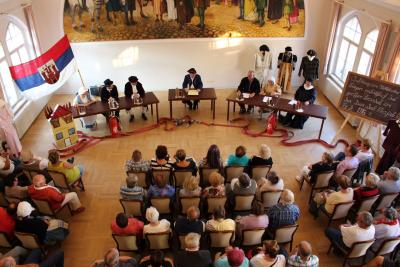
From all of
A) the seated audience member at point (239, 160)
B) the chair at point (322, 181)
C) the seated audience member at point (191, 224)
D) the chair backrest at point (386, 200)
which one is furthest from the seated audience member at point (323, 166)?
the seated audience member at point (191, 224)

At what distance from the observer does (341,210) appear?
5887 millimetres

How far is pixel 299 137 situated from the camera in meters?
9.41

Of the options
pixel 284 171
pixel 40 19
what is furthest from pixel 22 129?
pixel 284 171

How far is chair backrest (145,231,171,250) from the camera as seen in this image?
17.1ft

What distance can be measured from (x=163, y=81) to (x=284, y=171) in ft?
19.5

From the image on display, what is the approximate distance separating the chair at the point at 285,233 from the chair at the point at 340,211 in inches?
36.7

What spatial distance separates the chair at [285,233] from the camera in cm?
525

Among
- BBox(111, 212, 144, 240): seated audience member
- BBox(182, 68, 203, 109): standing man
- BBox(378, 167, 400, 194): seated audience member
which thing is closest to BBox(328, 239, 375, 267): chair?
BBox(378, 167, 400, 194): seated audience member

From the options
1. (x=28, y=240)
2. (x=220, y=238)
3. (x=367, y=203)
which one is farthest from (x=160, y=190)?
(x=367, y=203)

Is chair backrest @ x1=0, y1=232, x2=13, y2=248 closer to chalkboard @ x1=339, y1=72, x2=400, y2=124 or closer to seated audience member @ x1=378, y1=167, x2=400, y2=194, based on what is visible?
seated audience member @ x1=378, y1=167, x2=400, y2=194

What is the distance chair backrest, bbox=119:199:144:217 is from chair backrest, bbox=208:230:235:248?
1.35 metres

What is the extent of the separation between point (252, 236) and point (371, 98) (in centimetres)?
494

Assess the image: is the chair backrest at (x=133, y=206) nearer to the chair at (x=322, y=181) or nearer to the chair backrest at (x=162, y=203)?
the chair backrest at (x=162, y=203)

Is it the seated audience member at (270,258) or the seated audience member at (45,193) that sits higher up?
the seated audience member at (270,258)
